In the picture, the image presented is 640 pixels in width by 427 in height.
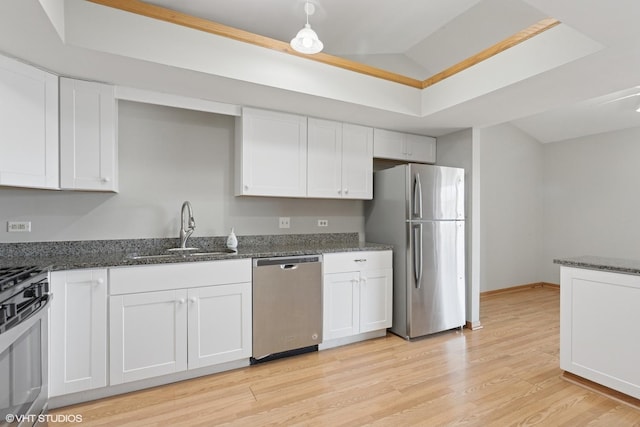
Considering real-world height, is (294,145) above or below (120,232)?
above

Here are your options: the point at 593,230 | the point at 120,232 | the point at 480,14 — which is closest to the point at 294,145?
the point at 120,232

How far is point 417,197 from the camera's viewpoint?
3082mm

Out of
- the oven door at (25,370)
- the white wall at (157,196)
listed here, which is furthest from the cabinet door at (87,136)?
the oven door at (25,370)

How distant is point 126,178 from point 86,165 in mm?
374

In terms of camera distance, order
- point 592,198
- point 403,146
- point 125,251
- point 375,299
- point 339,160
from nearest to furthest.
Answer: point 125,251, point 375,299, point 339,160, point 403,146, point 592,198

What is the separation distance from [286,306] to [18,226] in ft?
6.74

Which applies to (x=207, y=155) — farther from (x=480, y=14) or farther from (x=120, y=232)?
(x=480, y=14)

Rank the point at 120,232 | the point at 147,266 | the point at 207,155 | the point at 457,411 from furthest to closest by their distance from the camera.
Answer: the point at 207,155 < the point at 120,232 < the point at 147,266 < the point at 457,411

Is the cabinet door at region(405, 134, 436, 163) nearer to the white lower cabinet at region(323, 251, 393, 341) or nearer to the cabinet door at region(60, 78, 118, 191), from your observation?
the white lower cabinet at region(323, 251, 393, 341)

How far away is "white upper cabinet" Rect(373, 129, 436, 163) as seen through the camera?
3.48 meters

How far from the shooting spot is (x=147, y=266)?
7.11 ft

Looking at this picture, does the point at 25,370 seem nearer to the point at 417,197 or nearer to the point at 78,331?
the point at 78,331

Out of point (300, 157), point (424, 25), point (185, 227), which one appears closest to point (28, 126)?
point (185, 227)

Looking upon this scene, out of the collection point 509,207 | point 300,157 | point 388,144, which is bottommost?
point 509,207
